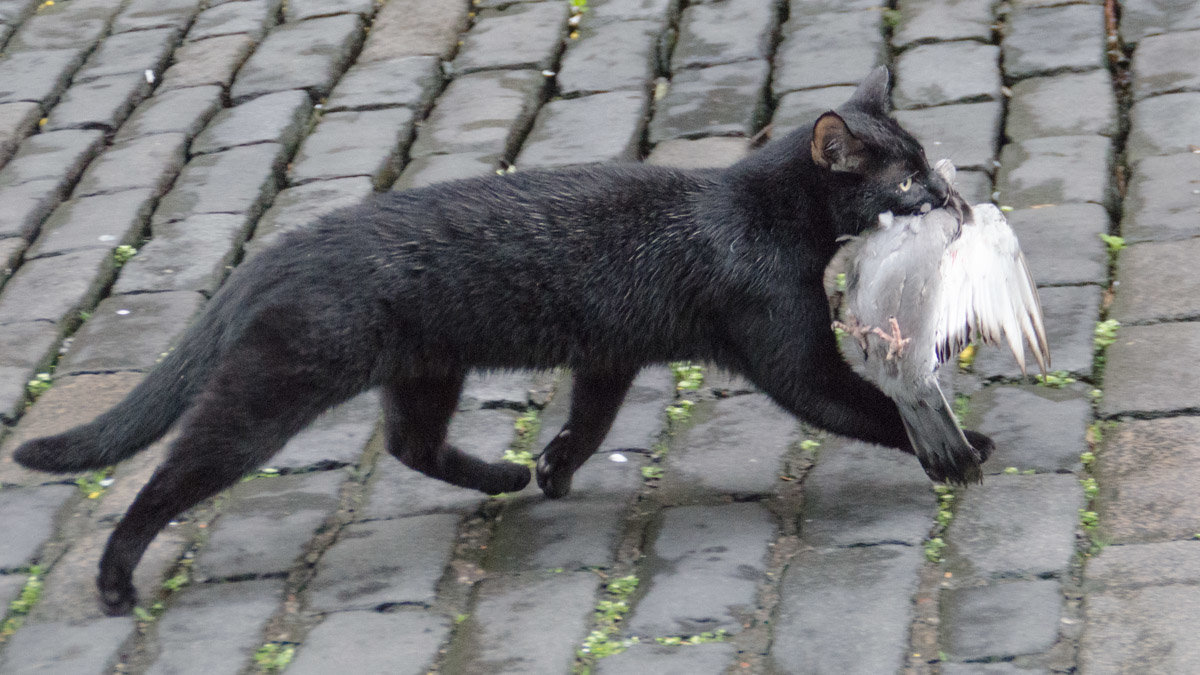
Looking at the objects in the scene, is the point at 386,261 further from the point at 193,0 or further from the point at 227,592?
the point at 193,0

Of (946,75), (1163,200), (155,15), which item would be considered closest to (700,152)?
(946,75)

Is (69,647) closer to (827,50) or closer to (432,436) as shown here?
(432,436)

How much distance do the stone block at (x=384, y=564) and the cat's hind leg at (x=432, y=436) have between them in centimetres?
13

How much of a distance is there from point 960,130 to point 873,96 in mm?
1439

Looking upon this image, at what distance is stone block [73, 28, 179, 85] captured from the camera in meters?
6.42

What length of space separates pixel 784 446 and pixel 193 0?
14.5 feet

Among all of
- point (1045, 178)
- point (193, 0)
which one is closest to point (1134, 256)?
point (1045, 178)

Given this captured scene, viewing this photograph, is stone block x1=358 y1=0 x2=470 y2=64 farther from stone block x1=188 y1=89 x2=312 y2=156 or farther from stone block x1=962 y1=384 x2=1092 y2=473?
stone block x1=962 y1=384 x2=1092 y2=473

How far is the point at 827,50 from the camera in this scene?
5.87m

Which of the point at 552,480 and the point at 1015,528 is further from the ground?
the point at 1015,528

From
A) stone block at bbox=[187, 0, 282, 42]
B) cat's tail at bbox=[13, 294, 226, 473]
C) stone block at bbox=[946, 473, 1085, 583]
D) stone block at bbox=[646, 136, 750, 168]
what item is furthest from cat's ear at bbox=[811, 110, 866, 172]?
stone block at bbox=[187, 0, 282, 42]

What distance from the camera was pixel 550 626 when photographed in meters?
3.34

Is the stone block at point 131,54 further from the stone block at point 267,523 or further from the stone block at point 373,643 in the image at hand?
the stone block at point 373,643

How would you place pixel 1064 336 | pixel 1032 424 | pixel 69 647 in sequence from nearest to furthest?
pixel 69 647, pixel 1032 424, pixel 1064 336
